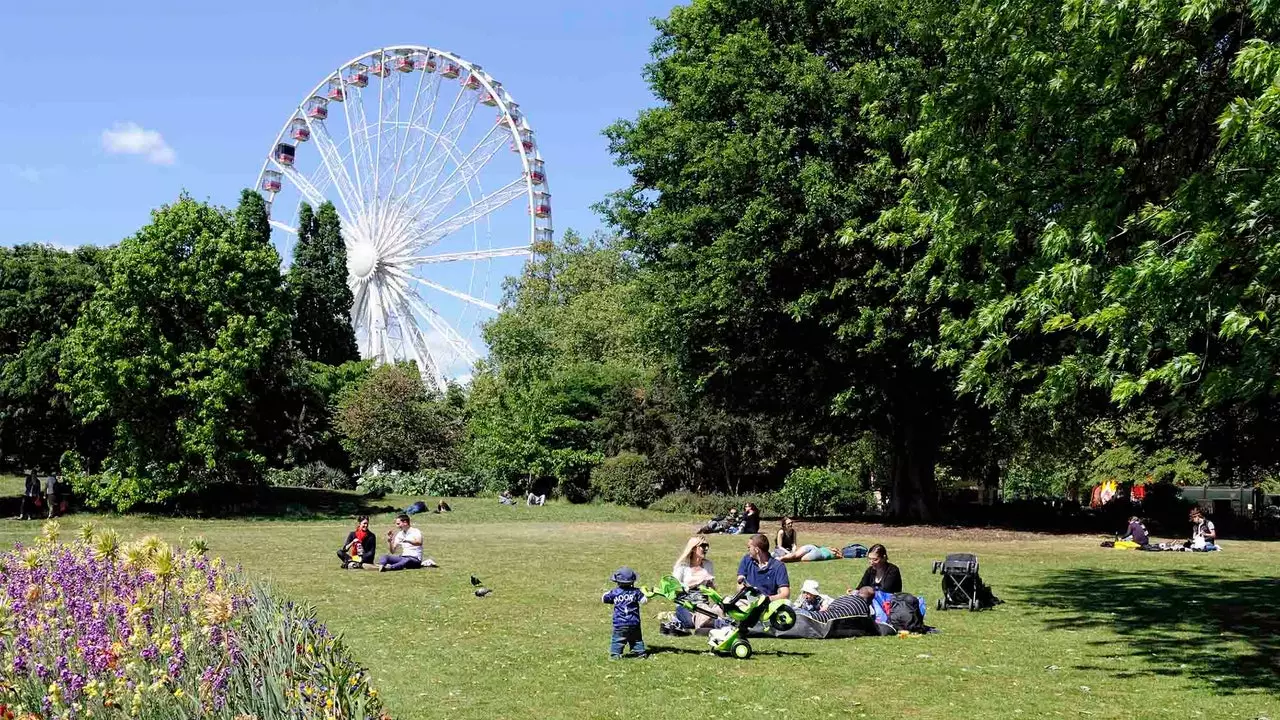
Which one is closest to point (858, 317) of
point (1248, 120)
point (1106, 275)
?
point (1106, 275)

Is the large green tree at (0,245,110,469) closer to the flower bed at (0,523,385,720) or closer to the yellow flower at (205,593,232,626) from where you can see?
the flower bed at (0,523,385,720)

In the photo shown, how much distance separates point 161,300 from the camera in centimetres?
3347

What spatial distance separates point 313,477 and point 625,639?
44644mm

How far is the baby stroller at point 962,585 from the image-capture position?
13.5 metres

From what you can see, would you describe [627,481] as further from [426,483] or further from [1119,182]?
[1119,182]

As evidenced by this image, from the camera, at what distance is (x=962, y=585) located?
1356cm

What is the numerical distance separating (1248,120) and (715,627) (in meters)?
6.55

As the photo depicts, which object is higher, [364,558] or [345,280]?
[345,280]

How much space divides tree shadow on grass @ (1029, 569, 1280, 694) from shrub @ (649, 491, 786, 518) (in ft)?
66.5

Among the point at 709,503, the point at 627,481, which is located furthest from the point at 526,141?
the point at 709,503

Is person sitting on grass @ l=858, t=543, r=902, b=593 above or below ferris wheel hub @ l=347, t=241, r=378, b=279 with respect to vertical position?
below

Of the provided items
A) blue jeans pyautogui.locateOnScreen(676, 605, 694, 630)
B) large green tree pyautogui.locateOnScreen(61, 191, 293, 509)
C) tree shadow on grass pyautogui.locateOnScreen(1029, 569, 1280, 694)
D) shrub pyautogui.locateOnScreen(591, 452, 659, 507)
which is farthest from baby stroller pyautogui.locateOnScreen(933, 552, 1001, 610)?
shrub pyautogui.locateOnScreen(591, 452, 659, 507)

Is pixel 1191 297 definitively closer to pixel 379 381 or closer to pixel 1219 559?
pixel 1219 559

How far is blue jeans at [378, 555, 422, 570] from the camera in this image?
58.9 feet
